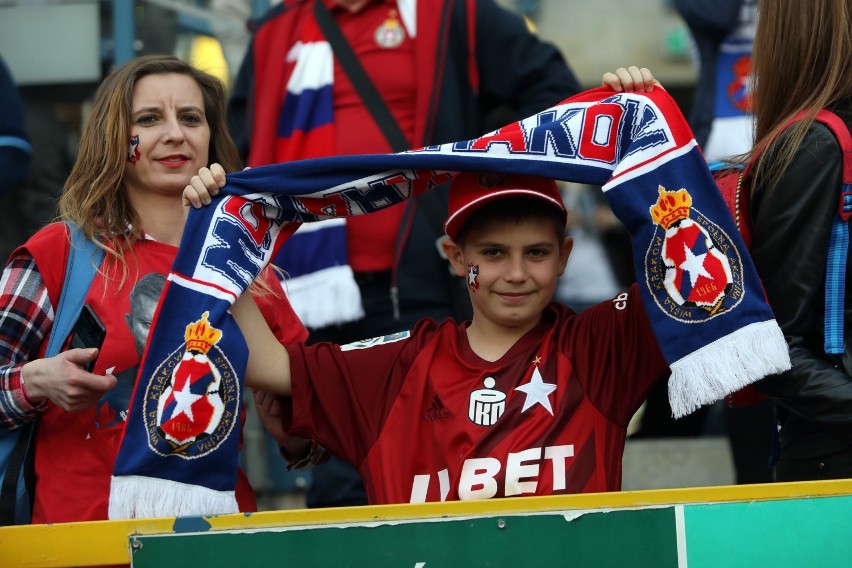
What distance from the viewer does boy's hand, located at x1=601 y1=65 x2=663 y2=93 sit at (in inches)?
121

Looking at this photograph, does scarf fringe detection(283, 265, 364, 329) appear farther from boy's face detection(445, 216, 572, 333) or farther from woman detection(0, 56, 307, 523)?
boy's face detection(445, 216, 572, 333)

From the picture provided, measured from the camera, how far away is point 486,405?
9.69ft

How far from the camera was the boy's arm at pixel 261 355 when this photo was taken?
3051 millimetres

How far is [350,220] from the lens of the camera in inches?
168

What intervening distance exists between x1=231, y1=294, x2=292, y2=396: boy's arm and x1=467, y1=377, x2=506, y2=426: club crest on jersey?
44cm

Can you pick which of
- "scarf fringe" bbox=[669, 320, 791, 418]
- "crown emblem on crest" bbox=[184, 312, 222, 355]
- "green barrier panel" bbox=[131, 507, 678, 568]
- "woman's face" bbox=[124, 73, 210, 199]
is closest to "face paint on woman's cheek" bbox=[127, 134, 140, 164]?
"woman's face" bbox=[124, 73, 210, 199]

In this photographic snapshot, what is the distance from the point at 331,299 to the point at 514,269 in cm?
125

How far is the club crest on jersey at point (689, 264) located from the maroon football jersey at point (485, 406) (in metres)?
0.13

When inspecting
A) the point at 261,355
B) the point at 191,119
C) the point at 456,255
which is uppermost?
→ the point at 191,119

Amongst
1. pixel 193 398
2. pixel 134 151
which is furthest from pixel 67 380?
pixel 134 151

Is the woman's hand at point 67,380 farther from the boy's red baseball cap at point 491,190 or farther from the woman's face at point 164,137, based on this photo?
the boy's red baseball cap at point 491,190

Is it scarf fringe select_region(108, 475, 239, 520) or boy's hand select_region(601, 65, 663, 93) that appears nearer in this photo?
scarf fringe select_region(108, 475, 239, 520)

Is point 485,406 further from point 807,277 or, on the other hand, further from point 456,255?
point 807,277

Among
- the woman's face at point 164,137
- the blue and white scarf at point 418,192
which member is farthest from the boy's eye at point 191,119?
the blue and white scarf at point 418,192
